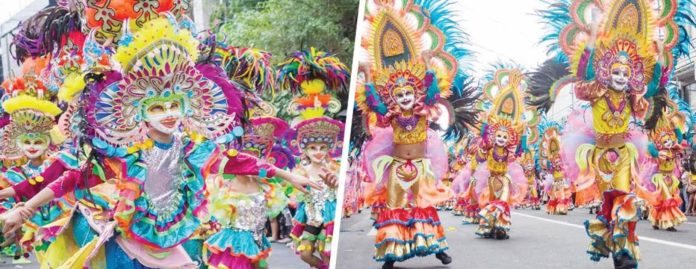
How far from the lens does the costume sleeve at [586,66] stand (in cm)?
429

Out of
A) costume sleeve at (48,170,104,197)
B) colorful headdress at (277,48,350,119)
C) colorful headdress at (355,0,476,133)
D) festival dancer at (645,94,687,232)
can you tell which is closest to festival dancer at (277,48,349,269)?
colorful headdress at (277,48,350,119)

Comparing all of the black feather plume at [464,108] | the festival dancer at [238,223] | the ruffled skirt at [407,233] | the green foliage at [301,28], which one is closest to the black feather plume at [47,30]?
the festival dancer at [238,223]

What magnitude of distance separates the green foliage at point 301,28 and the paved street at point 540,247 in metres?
7.05

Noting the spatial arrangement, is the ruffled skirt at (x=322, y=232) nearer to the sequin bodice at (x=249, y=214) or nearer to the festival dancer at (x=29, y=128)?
the sequin bodice at (x=249, y=214)

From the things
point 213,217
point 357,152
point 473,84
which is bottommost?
point 213,217

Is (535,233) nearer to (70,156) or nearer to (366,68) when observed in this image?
(366,68)

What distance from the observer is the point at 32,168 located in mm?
7867

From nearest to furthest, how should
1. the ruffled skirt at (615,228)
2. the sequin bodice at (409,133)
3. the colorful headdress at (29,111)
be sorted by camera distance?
the ruffled skirt at (615,228)
the sequin bodice at (409,133)
the colorful headdress at (29,111)

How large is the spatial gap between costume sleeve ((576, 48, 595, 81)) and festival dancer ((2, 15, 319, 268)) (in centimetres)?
133

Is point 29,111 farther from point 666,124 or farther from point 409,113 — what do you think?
point 666,124

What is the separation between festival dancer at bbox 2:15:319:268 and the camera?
446cm

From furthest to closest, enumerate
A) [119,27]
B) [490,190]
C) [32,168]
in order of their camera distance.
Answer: [490,190]
[32,168]
[119,27]

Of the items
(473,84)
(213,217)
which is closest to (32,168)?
(213,217)

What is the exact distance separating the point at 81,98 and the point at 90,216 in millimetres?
728
